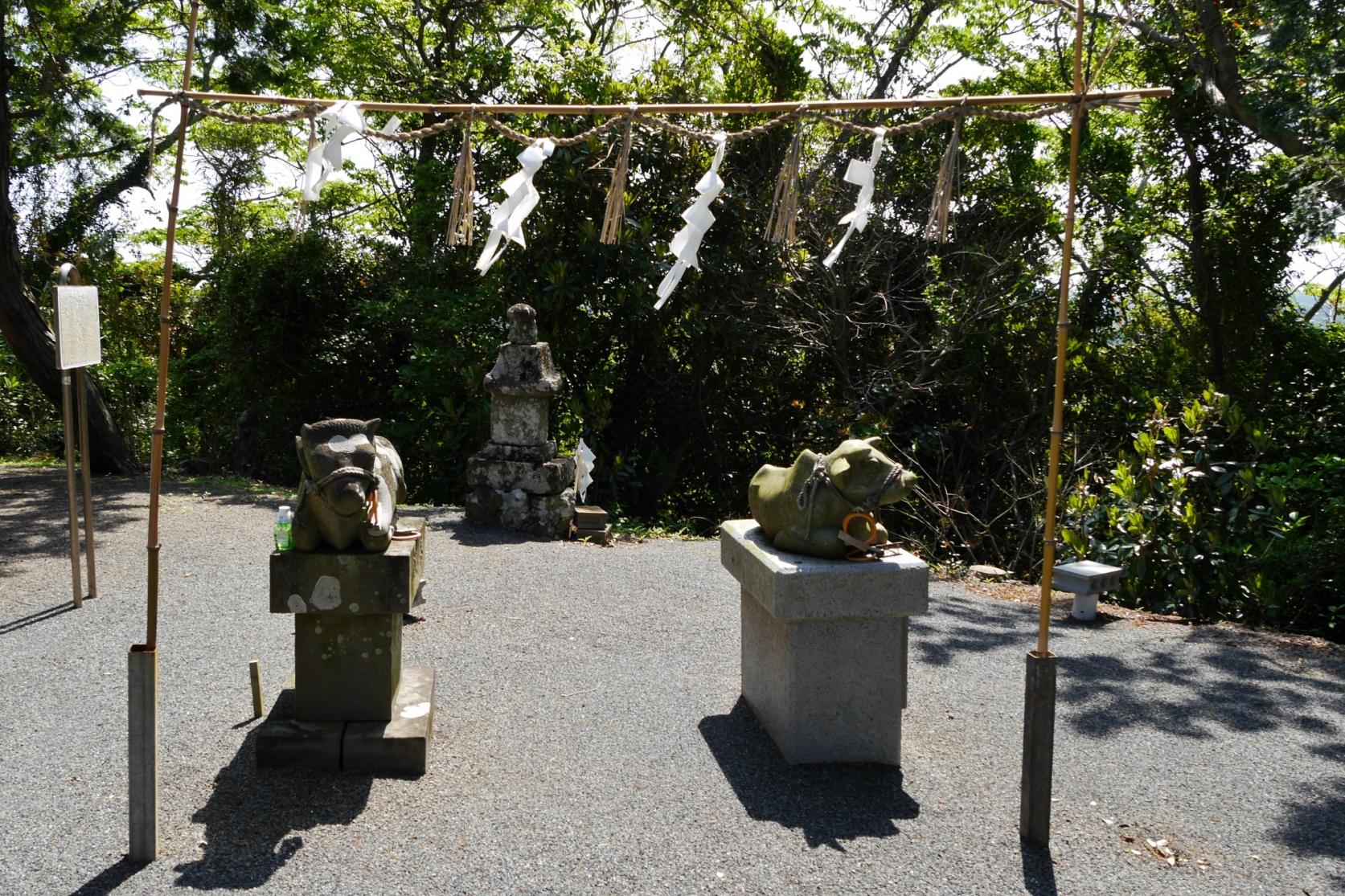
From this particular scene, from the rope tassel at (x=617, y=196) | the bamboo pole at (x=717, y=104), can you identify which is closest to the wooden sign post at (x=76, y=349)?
the bamboo pole at (x=717, y=104)

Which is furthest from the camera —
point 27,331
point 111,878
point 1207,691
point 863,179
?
point 27,331

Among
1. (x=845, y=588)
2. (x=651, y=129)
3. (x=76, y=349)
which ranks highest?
(x=651, y=129)

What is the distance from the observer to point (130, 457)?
1074 centimetres

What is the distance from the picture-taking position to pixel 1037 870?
3.33 metres

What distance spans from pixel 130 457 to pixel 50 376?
1.21 metres

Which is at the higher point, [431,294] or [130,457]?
[431,294]

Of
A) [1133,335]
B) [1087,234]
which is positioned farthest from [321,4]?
[1133,335]

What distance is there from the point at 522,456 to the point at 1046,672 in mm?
6114

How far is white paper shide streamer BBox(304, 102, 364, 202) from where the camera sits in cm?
342

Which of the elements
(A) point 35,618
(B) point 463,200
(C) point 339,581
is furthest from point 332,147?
(A) point 35,618

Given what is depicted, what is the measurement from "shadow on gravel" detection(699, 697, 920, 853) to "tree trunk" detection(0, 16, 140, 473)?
7.34 m

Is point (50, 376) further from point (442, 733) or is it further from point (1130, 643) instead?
point (1130, 643)

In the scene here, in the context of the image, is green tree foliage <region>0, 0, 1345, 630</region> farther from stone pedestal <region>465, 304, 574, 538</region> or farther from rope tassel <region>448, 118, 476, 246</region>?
rope tassel <region>448, 118, 476, 246</region>

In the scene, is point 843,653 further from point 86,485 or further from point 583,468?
point 583,468
